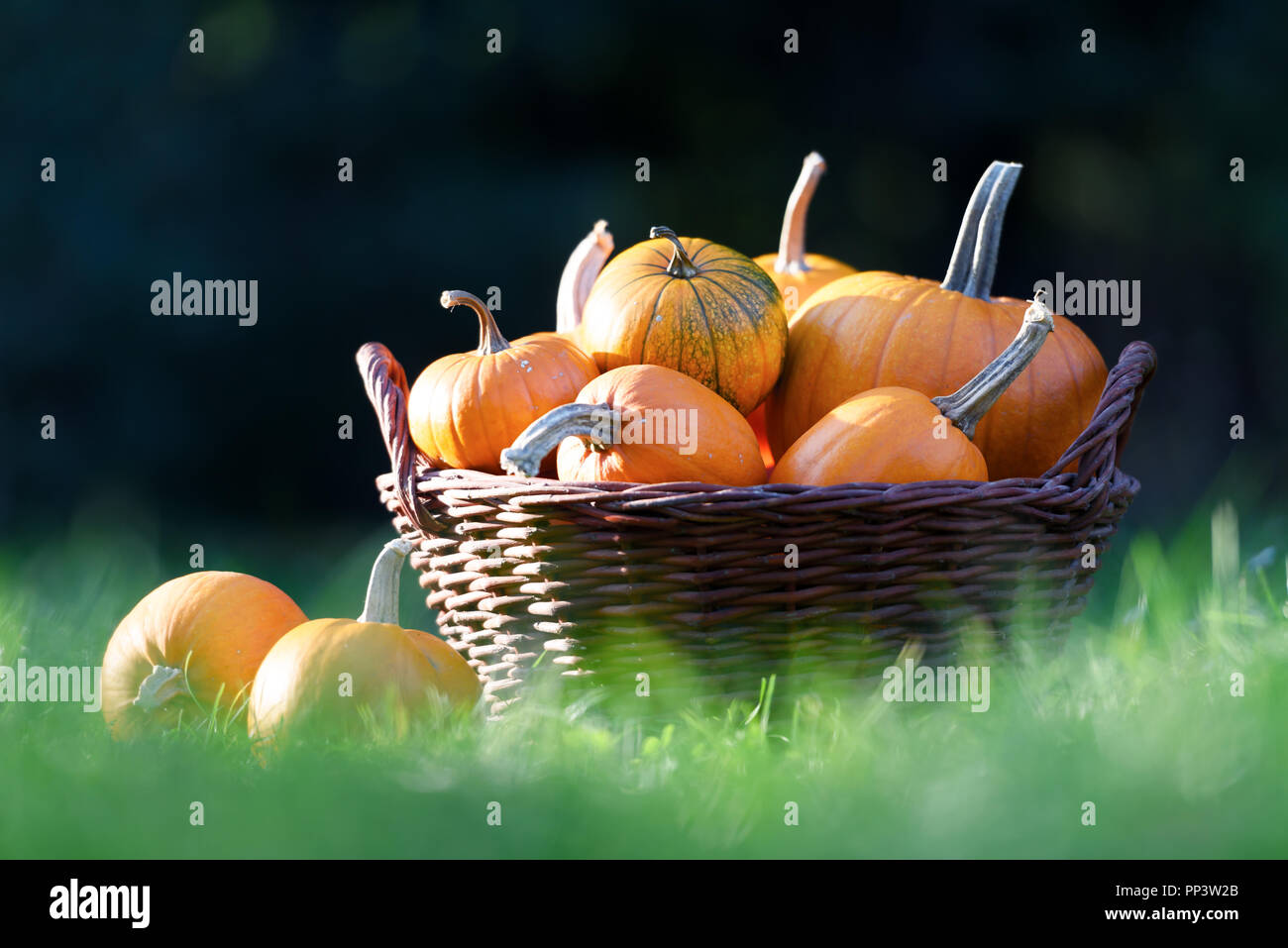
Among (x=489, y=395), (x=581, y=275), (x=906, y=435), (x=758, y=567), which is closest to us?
(x=758, y=567)

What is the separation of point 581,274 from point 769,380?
543mm

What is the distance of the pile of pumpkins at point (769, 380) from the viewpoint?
1527 mm

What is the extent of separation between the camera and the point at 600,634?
1484 mm

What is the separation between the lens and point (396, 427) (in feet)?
5.56

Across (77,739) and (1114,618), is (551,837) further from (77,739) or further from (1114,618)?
(1114,618)

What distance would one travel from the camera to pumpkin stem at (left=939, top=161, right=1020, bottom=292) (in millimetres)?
1915

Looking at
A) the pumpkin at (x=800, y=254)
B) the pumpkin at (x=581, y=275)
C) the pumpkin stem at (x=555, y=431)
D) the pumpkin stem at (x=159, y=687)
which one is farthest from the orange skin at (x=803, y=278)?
the pumpkin stem at (x=159, y=687)

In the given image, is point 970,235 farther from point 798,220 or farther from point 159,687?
point 159,687

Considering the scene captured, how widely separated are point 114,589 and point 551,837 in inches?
61.3

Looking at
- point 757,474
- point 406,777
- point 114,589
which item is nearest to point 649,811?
point 406,777

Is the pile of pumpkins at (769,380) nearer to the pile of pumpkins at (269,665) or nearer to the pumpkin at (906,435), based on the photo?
the pumpkin at (906,435)

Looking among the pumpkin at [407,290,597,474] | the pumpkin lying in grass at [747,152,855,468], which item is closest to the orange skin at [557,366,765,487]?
the pumpkin at [407,290,597,474]

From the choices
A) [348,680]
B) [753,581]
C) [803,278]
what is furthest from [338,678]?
[803,278]

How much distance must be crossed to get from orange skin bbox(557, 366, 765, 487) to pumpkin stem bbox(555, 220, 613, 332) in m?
0.60
